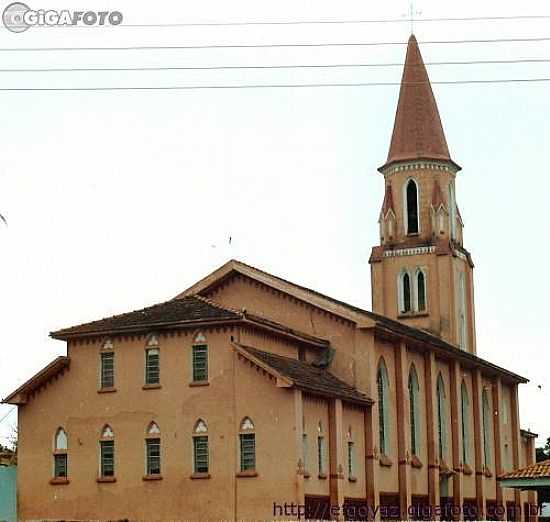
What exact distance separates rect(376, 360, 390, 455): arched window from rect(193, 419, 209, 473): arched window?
32.4 ft

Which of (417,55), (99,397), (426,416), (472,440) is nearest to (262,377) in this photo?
(99,397)

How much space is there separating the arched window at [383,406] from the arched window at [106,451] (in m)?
11.6

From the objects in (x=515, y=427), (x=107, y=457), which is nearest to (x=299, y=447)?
(x=107, y=457)

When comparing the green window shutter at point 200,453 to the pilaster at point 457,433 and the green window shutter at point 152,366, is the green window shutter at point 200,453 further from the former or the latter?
the pilaster at point 457,433

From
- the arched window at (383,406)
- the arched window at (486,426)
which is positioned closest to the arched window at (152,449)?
the arched window at (383,406)

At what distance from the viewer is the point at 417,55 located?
80375 mm

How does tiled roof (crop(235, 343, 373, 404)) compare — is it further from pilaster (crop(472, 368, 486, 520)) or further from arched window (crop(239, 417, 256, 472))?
pilaster (crop(472, 368, 486, 520))

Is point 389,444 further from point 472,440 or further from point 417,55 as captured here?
point 417,55

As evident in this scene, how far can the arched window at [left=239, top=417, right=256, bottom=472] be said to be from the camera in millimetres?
48406

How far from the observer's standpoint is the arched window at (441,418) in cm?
6338

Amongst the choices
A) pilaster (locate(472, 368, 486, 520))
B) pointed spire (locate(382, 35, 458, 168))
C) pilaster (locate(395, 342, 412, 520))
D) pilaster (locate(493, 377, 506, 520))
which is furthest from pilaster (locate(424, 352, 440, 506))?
pointed spire (locate(382, 35, 458, 168))

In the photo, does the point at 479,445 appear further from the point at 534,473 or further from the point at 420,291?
the point at 534,473

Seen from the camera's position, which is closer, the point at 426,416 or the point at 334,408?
the point at 334,408

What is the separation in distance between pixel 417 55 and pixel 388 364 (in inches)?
1110
